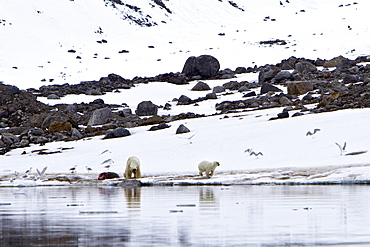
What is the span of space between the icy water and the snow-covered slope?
38.9 metres

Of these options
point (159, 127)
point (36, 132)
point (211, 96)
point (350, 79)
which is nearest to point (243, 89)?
point (211, 96)

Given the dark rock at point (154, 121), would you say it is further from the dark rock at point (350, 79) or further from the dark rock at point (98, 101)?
the dark rock at point (350, 79)

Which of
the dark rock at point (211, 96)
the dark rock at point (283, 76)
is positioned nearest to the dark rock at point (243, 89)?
the dark rock at point (211, 96)

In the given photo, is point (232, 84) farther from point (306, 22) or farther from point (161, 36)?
point (306, 22)

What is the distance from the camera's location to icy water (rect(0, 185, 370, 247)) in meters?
6.29

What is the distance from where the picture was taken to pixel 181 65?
2212 inches

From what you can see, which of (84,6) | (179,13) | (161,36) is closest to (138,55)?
(161,36)

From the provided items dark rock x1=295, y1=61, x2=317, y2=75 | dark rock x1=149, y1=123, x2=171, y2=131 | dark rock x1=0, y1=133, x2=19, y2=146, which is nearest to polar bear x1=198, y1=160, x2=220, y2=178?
dark rock x1=149, y1=123, x2=171, y2=131

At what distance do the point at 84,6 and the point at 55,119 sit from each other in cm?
4053

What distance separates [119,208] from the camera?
10312 mm

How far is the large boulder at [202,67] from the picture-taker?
51.4m

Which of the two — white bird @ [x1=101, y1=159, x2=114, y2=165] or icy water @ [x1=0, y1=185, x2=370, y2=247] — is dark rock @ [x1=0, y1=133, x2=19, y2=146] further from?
icy water @ [x1=0, y1=185, x2=370, y2=247]

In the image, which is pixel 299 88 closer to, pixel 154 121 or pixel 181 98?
pixel 181 98

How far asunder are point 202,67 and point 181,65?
16.5 ft
